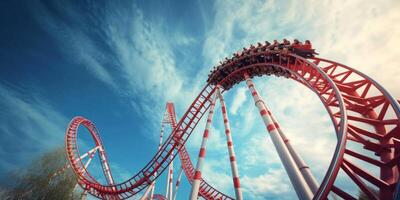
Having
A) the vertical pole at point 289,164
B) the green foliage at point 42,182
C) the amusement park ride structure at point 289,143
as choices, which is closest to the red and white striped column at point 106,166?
the amusement park ride structure at point 289,143

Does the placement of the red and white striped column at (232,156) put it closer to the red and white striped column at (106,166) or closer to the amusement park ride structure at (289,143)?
the amusement park ride structure at (289,143)

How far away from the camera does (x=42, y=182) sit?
393 inches

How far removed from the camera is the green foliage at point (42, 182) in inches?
376

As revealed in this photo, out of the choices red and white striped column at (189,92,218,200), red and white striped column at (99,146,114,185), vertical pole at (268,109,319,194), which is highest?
red and white striped column at (99,146,114,185)

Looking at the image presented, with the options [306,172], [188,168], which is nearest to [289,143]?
[306,172]

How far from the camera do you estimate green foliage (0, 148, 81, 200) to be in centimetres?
955

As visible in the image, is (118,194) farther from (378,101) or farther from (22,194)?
(378,101)

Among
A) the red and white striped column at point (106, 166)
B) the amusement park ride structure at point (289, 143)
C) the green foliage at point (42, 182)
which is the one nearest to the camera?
the amusement park ride structure at point (289, 143)

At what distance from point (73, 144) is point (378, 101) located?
56.4ft

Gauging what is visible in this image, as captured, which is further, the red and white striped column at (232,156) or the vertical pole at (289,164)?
the red and white striped column at (232,156)

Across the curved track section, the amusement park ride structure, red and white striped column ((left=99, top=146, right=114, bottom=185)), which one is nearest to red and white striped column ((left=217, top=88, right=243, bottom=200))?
the amusement park ride structure

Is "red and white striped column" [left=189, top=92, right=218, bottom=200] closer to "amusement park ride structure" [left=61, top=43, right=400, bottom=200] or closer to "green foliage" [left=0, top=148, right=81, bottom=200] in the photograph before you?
"amusement park ride structure" [left=61, top=43, right=400, bottom=200]

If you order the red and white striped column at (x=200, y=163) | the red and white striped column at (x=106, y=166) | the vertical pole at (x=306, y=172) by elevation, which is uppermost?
the red and white striped column at (x=106, y=166)

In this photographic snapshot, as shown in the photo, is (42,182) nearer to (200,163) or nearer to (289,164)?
(200,163)
